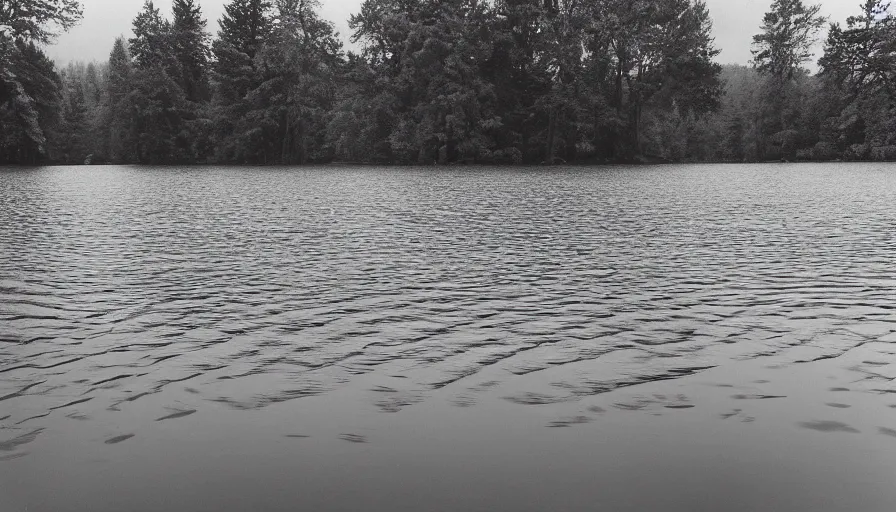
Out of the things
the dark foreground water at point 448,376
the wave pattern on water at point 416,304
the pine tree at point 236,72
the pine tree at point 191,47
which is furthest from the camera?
the pine tree at point 191,47

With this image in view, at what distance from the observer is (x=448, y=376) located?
6.57 meters

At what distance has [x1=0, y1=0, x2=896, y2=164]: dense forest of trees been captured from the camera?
229ft

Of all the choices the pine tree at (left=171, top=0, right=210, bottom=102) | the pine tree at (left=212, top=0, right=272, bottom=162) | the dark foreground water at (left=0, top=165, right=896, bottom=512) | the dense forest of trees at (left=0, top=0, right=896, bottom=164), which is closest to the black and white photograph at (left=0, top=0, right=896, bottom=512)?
the dark foreground water at (left=0, top=165, right=896, bottom=512)

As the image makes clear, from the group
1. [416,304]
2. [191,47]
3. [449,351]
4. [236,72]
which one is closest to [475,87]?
[236,72]

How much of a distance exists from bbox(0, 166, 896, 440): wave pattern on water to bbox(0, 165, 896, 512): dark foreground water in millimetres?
51

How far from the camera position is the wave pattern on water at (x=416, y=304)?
649 cm

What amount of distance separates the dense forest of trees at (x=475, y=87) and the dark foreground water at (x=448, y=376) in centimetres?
5772

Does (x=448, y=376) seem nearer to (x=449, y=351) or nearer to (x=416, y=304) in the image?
(x=449, y=351)

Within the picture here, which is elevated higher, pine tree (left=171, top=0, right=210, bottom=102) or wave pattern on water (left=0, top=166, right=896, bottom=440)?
pine tree (left=171, top=0, right=210, bottom=102)

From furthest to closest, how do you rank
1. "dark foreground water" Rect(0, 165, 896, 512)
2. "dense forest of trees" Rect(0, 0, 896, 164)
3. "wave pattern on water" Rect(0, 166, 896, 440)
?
"dense forest of trees" Rect(0, 0, 896, 164)
"wave pattern on water" Rect(0, 166, 896, 440)
"dark foreground water" Rect(0, 165, 896, 512)

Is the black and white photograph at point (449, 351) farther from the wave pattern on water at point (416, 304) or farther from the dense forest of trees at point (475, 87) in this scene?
the dense forest of trees at point (475, 87)

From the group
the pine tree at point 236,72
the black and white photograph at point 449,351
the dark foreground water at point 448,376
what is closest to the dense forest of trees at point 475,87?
the pine tree at point 236,72

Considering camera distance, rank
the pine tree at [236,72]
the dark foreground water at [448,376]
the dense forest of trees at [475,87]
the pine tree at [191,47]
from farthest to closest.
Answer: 1. the pine tree at [191,47]
2. the pine tree at [236,72]
3. the dense forest of trees at [475,87]
4. the dark foreground water at [448,376]

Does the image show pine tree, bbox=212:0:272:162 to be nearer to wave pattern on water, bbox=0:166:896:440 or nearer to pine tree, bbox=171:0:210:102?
pine tree, bbox=171:0:210:102
